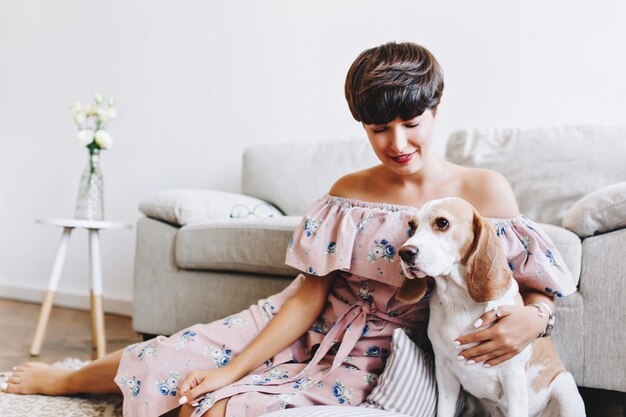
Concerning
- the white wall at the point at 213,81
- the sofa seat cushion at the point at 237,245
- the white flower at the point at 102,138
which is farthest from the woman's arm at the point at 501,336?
the white flower at the point at 102,138

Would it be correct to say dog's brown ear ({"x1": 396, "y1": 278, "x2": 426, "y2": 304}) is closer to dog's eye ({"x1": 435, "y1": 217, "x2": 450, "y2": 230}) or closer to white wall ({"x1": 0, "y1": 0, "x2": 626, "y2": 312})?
dog's eye ({"x1": 435, "y1": 217, "x2": 450, "y2": 230})

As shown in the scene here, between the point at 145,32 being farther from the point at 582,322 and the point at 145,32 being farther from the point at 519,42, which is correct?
the point at 582,322

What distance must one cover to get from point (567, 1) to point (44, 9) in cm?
323

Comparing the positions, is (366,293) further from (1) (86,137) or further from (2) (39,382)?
(1) (86,137)

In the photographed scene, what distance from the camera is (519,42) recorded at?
2.65m

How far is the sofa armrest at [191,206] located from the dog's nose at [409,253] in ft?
4.69

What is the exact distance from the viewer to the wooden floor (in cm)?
189

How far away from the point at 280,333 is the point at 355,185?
1.37 feet

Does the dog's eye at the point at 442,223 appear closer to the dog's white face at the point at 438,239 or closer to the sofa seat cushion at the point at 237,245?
the dog's white face at the point at 438,239

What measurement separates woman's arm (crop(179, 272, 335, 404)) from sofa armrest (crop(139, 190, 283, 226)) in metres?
0.98

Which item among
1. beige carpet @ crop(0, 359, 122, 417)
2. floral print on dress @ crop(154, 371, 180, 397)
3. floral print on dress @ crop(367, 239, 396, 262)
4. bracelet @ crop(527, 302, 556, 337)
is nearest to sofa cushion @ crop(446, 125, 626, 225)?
bracelet @ crop(527, 302, 556, 337)

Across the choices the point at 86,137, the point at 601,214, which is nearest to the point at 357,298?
the point at 601,214

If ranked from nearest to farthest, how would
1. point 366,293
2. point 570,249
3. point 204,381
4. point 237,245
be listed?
point 204,381 → point 366,293 → point 570,249 → point 237,245

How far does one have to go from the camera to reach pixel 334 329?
1462 mm
